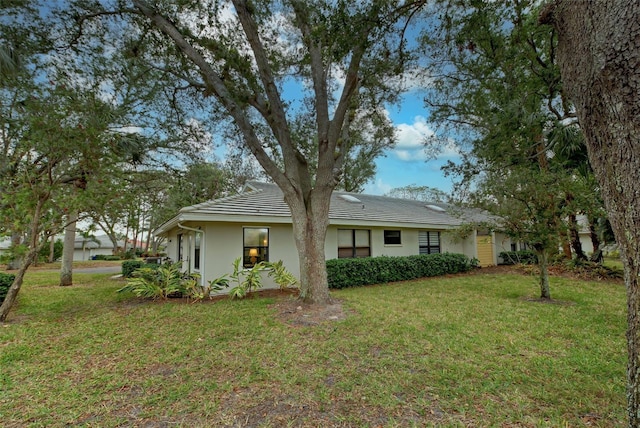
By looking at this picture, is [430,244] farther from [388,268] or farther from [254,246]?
[254,246]

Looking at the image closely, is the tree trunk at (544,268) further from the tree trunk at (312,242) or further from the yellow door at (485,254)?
the yellow door at (485,254)

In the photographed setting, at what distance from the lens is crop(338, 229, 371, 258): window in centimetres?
1212

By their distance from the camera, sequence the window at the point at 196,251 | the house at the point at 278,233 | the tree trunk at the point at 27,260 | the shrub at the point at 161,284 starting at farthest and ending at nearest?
1. the window at the point at 196,251
2. the house at the point at 278,233
3. the shrub at the point at 161,284
4. the tree trunk at the point at 27,260

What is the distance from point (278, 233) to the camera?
1062cm

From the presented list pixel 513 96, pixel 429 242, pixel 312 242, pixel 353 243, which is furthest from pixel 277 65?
pixel 429 242

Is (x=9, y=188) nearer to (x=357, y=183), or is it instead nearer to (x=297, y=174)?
(x=297, y=174)

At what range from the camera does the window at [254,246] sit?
9977 mm

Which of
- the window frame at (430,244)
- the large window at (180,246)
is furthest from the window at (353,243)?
the large window at (180,246)

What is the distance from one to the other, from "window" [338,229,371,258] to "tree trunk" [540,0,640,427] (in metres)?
10.0

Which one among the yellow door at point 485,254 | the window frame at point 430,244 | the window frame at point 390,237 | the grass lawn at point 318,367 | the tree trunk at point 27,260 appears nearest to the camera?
the grass lawn at point 318,367

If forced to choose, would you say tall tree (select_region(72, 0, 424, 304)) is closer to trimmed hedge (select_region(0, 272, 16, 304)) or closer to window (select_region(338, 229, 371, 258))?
window (select_region(338, 229, 371, 258))

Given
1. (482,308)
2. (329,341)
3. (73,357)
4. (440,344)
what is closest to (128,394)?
(73,357)

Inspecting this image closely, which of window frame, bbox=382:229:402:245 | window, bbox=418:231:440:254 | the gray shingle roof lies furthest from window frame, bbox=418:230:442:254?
window frame, bbox=382:229:402:245

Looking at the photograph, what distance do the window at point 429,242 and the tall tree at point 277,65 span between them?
8.53 meters
